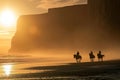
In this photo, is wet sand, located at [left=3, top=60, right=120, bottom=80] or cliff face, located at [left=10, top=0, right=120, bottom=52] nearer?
wet sand, located at [left=3, top=60, right=120, bottom=80]

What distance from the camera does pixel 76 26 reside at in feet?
544

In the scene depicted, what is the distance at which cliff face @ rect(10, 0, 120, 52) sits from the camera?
127125 mm

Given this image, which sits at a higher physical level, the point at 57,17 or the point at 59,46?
the point at 57,17

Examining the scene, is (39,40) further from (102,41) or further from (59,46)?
(102,41)

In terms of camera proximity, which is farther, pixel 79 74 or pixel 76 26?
pixel 76 26

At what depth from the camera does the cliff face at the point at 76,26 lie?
127125mm

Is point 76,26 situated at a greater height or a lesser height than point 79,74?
greater

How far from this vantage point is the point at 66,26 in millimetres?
176750

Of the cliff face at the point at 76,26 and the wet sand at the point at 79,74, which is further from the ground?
the cliff face at the point at 76,26

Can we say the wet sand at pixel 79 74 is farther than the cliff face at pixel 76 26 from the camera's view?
No

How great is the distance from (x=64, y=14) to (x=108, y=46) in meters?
69.2

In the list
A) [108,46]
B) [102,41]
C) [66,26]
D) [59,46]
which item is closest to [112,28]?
[102,41]

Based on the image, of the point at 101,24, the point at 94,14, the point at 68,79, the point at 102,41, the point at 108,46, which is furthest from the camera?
the point at 94,14

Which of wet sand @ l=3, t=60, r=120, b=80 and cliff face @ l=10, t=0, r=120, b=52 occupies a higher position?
cliff face @ l=10, t=0, r=120, b=52
